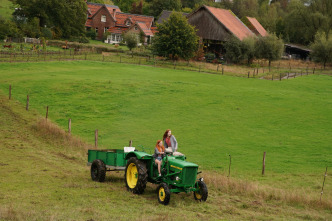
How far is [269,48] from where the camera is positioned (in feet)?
220

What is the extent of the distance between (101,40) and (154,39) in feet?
118

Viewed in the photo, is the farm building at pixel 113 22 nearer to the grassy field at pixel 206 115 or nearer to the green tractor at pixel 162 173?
the grassy field at pixel 206 115

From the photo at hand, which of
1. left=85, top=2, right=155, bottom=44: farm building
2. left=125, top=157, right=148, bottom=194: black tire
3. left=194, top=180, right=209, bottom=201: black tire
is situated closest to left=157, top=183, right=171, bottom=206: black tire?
left=125, top=157, right=148, bottom=194: black tire

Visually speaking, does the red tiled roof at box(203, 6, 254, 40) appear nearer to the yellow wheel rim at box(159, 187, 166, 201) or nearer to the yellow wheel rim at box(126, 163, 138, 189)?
the yellow wheel rim at box(126, 163, 138, 189)

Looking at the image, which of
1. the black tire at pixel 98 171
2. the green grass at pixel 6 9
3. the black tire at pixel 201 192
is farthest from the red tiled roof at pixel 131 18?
the black tire at pixel 201 192

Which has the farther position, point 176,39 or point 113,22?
point 113,22

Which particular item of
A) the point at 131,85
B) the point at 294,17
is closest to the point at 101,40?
the point at 294,17

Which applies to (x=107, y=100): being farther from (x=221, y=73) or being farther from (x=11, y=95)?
(x=221, y=73)

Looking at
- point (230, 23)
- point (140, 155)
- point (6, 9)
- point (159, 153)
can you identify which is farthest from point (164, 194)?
point (6, 9)

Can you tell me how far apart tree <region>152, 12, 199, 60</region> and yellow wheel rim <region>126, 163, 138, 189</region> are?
4735 cm

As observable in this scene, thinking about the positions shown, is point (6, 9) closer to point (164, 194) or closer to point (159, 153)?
point (159, 153)

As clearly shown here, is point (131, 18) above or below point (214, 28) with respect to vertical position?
above

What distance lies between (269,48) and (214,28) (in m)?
10.1

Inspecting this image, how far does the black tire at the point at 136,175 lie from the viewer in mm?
14414
